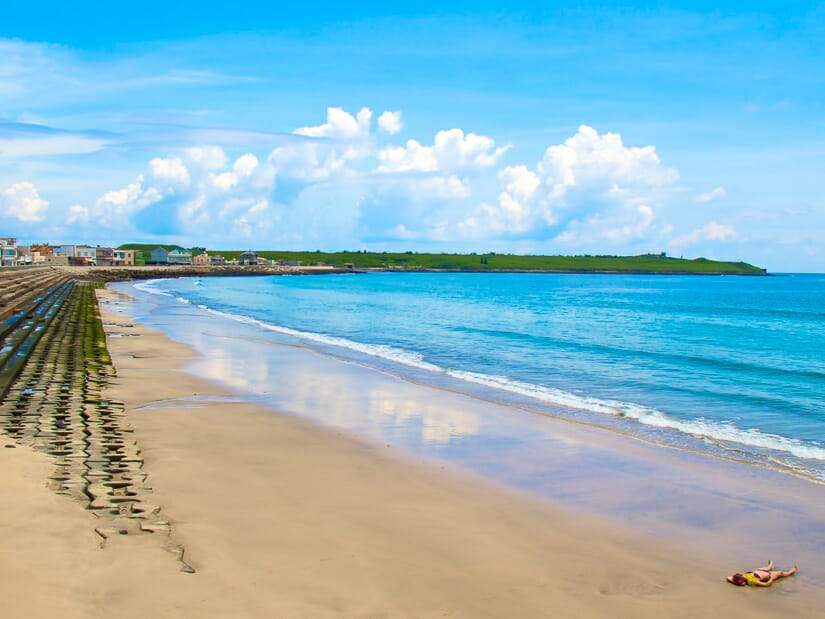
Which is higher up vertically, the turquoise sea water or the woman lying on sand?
the woman lying on sand

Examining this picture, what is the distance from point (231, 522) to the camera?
841 cm

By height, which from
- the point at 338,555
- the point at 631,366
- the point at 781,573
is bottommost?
the point at 631,366

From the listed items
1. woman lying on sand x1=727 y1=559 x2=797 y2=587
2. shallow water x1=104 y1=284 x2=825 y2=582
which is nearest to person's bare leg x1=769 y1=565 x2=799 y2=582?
woman lying on sand x1=727 y1=559 x2=797 y2=587

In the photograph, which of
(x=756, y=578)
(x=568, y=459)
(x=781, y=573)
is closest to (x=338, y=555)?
(x=756, y=578)

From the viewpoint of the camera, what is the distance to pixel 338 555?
759 centimetres

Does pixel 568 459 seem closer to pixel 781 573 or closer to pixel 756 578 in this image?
pixel 781 573

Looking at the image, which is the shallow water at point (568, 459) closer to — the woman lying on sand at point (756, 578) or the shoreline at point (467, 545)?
the woman lying on sand at point (756, 578)

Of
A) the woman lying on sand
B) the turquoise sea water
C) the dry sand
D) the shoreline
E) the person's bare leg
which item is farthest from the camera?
the turquoise sea water

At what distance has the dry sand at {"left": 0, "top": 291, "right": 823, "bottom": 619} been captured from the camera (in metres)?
6.32

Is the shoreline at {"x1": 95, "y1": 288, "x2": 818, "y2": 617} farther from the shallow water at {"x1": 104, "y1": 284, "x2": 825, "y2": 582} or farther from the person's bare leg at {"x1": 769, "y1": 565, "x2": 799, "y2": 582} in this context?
the shallow water at {"x1": 104, "y1": 284, "x2": 825, "y2": 582}

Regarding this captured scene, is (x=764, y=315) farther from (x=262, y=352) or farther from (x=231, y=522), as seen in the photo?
(x=231, y=522)

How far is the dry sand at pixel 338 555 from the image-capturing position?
20.7 ft

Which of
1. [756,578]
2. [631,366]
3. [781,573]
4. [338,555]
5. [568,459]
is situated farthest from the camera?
[631,366]

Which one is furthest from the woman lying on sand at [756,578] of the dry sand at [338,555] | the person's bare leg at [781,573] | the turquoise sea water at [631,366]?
the turquoise sea water at [631,366]
